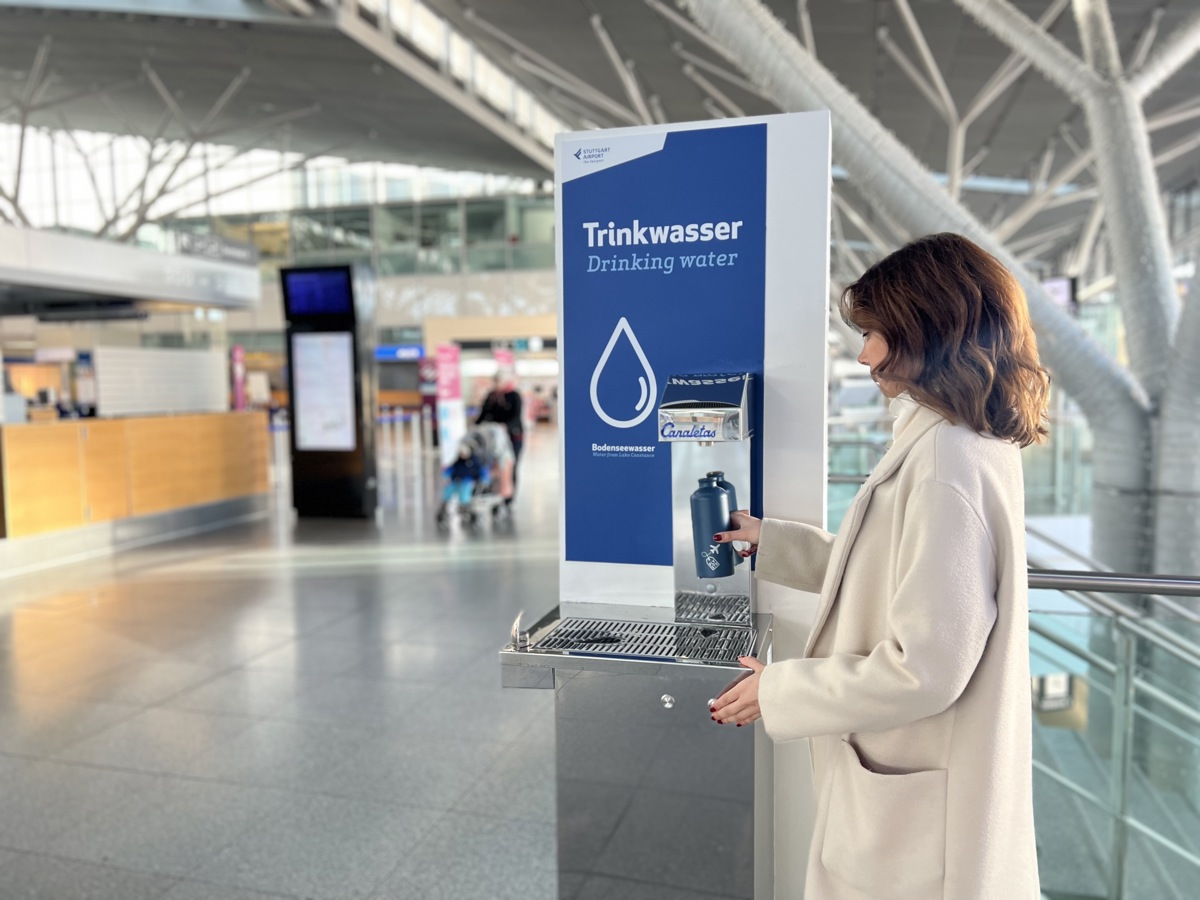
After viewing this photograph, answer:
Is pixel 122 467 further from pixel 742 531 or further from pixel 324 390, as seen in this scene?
pixel 742 531

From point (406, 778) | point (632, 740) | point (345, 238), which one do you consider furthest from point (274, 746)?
point (345, 238)

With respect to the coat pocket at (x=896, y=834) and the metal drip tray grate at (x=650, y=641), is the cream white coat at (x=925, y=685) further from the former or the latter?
the metal drip tray grate at (x=650, y=641)

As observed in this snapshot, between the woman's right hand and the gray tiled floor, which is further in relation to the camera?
the gray tiled floor

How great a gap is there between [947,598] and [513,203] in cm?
2884

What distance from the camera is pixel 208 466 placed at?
11.4m

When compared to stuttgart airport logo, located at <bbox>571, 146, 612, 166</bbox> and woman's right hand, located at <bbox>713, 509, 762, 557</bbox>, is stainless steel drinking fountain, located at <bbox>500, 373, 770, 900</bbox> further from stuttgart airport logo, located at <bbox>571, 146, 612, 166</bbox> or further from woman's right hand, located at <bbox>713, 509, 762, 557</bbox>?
stuttgart airport logo, located at <bbox>571, 146, 612, 166</bbox>

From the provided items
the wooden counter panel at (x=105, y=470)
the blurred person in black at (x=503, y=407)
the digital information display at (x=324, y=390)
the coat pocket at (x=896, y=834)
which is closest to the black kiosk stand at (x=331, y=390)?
the digital information display at (x=324, y=390)

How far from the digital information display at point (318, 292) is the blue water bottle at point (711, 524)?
9914 millimetres

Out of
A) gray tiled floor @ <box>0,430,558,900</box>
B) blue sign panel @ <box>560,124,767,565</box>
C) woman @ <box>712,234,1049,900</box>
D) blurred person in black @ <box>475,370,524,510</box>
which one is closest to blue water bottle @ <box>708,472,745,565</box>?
blue sign panel @ <box>560,124,767,565</box>

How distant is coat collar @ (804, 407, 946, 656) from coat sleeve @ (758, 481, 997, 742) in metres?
0.11

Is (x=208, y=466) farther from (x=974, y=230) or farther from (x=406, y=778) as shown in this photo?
(x=974, y=230)

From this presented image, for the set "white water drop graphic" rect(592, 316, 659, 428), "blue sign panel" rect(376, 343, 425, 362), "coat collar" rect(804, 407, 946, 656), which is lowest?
"coat collar" rect(804, 407, 946, 656)

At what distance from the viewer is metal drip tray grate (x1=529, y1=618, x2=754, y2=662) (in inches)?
80.9

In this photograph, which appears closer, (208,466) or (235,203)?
(208,466)
